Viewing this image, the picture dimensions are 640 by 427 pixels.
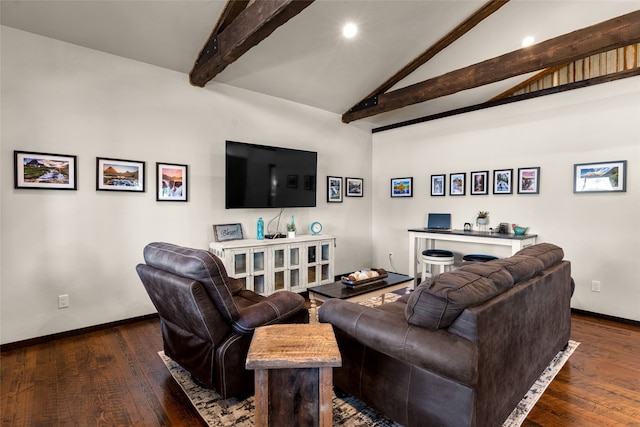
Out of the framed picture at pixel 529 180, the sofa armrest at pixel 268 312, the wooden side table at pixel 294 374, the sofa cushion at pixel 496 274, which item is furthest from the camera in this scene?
the framed picture at pixel 529 180

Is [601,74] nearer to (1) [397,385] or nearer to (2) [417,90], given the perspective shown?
(2) [417,90]

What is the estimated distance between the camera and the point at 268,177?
432 cm

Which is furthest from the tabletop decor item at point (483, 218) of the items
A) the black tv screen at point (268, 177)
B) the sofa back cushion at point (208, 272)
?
the sofa back cushion at point (208, 272)

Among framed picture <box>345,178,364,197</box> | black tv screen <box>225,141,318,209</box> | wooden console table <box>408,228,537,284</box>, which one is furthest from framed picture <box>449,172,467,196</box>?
black tv screen <box>225,141,318,209</box>

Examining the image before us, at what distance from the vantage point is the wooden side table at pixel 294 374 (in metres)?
1.40

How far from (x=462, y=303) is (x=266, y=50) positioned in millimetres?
3396

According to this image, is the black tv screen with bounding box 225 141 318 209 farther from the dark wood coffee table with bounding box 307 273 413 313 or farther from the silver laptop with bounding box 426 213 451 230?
the silver laptop with bounding box 426 213 451 230

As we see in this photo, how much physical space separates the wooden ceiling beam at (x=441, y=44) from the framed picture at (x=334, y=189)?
48.1 inches

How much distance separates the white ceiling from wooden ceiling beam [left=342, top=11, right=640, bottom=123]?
55 cm

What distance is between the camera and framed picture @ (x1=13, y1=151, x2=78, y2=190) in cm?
283

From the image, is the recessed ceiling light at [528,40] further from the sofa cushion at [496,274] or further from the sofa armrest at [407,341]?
the sofa armrest at [407,341]

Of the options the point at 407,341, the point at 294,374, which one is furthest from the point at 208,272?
the point at 407,341

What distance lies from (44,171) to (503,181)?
17.2 ft

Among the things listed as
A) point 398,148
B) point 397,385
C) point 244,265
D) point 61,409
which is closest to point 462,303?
point 397,385
